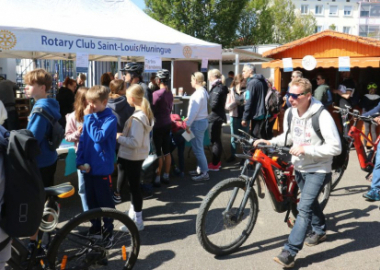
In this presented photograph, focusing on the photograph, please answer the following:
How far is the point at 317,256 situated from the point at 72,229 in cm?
235

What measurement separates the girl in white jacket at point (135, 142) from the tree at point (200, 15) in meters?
22.4

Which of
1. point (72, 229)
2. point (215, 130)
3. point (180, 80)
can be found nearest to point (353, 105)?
point (215, 130)

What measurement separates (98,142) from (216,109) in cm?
361

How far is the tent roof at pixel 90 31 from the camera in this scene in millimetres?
6102

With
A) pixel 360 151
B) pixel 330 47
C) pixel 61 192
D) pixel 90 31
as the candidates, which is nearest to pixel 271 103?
pixel 360 151

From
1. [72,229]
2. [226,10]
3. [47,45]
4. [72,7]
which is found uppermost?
[226,10]

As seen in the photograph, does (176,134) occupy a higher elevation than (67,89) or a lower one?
lower

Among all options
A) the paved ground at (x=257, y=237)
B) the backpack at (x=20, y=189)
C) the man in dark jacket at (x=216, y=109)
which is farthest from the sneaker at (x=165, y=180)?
the backpack at (x=20, y=189)

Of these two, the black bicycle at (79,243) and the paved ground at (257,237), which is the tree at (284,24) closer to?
the paved ground at (257,237)

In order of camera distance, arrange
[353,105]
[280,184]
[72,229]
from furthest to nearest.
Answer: [353,105] → [280,184] → [72,229]

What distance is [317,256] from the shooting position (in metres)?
3.86

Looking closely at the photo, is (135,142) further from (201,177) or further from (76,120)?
(201,177)

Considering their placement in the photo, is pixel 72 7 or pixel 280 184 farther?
pixel 72 7

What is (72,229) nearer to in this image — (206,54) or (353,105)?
(206,54)
